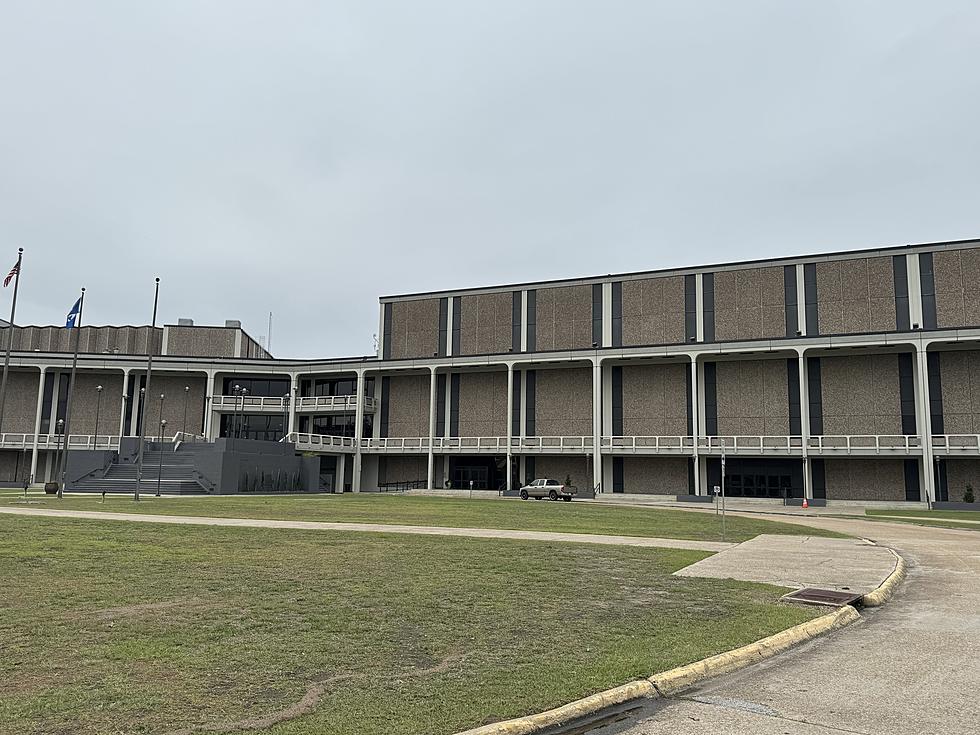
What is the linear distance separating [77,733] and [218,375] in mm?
67037

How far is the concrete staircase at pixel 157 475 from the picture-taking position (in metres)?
44.7

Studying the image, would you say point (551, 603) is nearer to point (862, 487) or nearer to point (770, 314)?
point (862, 487)

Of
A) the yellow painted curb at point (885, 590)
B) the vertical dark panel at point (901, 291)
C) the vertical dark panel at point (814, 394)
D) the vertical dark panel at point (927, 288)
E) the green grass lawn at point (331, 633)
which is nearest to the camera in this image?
the green grass lawn at point (331, 633)

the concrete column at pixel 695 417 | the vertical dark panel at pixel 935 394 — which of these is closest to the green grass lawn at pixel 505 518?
the concrete column at pixel 695 417

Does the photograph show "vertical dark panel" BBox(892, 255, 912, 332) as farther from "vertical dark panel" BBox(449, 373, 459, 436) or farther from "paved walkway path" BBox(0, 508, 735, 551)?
"paved walkway path" BBox(0, 508, 735, 551)

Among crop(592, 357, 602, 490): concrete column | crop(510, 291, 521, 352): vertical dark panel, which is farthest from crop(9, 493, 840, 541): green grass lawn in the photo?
crop(510, 291, 521, 352): vertical dark panel

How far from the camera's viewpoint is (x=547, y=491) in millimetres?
50812

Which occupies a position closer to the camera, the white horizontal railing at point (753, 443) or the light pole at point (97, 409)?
the white horizontal railing at point (753, 443)

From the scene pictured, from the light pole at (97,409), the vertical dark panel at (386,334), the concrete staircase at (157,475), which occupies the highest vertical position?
the vertical dark panel at (386,334)

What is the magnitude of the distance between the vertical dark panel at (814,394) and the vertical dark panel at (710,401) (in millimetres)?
6332

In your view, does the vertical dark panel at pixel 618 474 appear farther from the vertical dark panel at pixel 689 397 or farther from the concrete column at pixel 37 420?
the concrete column at pixel 37 420

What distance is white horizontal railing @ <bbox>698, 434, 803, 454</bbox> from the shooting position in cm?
5247

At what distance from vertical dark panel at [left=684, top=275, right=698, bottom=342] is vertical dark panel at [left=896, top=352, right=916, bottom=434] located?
15.2 meters

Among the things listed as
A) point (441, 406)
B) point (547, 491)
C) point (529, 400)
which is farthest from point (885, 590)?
point (441, 406)
